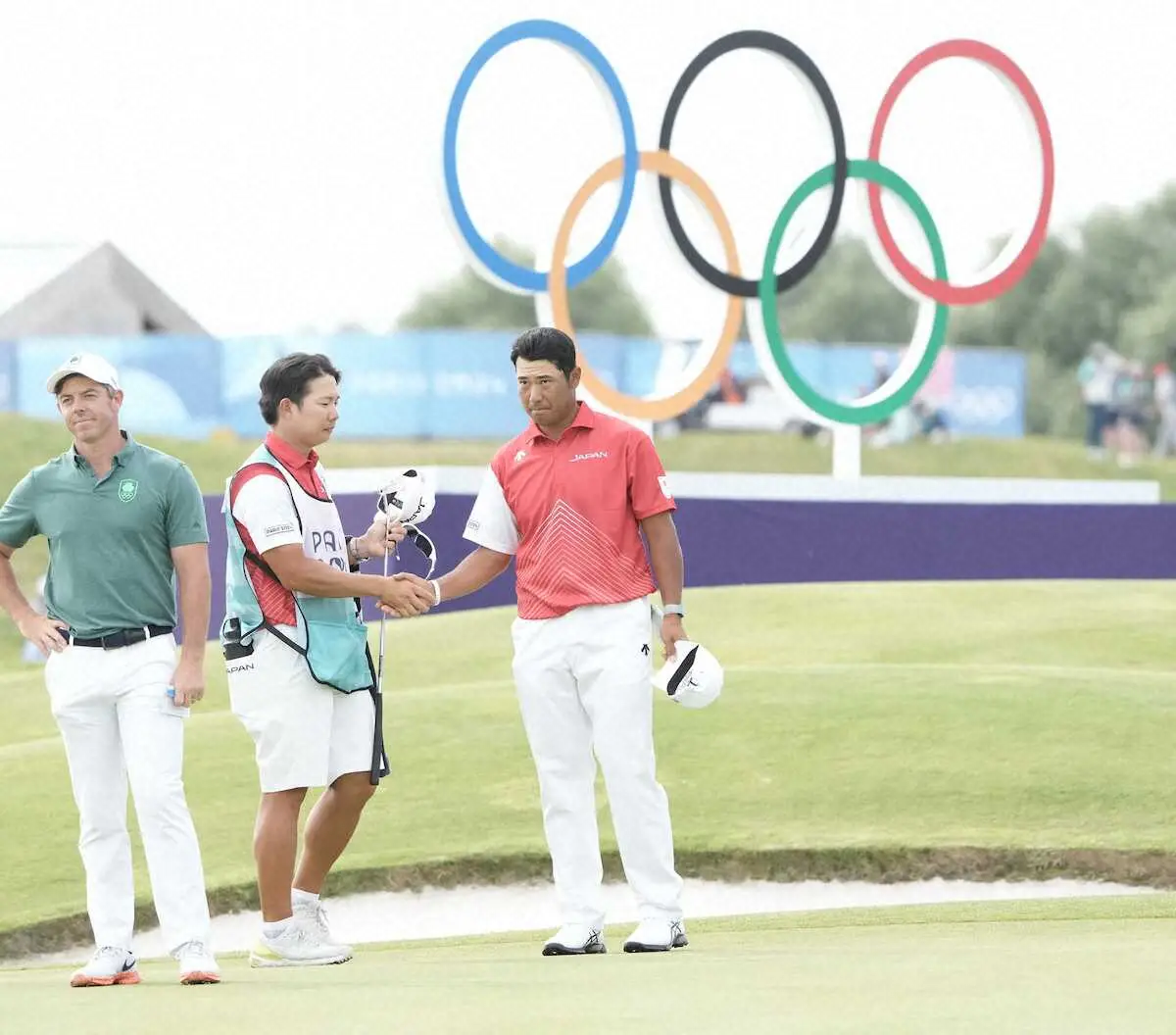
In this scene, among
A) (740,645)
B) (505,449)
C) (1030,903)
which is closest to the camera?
(505,449)

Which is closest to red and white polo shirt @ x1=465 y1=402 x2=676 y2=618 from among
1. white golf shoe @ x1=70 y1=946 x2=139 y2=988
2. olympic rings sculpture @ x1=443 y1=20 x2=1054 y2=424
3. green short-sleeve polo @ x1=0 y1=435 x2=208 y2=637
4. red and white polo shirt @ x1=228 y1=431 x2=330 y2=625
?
red and white polo shirt @ x1=228 y1=431 x2=330 y2=625

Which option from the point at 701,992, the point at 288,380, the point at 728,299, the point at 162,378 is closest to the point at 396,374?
the point at 162,378

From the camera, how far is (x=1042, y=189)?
73.3 ft

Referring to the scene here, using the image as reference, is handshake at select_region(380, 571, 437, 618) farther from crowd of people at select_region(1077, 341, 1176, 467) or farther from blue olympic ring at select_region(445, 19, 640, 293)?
crowd of people at select_region(1077, 341, 1176, 467)

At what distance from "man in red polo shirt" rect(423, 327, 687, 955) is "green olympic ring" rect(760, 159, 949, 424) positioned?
43.0 ft

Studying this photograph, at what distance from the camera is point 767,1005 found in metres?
5.17

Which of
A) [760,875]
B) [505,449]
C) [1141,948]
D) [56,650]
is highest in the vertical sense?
[505,449]

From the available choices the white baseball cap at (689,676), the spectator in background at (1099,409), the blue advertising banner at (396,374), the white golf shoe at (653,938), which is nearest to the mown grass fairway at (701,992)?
the white golf shoe at (653,938)

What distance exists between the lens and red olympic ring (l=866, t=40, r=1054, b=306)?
21.2m

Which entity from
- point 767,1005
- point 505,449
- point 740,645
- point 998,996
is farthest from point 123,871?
point 740,645

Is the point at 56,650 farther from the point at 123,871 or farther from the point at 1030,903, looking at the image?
the point at 1030,903

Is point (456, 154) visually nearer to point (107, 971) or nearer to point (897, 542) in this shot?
point (897, 542)

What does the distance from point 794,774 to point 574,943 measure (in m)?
5.75

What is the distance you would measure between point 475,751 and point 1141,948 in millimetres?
7173
